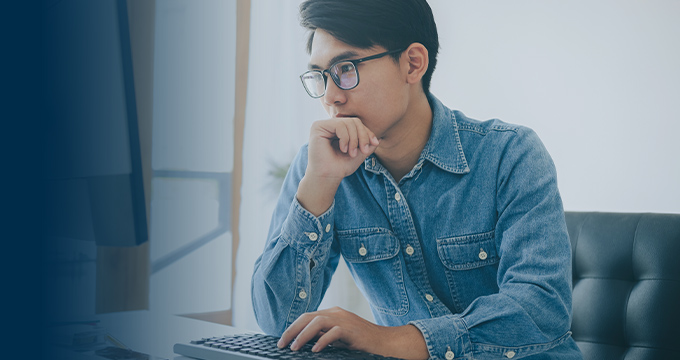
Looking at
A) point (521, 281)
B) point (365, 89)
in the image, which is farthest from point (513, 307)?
point (365, 89)

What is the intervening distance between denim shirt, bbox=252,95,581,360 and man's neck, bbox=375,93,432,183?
36 mm

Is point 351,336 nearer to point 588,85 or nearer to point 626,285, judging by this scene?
point 626,285

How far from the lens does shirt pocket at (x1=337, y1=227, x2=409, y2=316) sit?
1.09 m

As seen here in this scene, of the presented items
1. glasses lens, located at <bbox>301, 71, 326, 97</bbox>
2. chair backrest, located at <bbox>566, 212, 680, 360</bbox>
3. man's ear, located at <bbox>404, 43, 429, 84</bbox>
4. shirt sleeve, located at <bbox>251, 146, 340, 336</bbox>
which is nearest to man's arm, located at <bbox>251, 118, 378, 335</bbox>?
shirt sleeve, located at <bbox>251, 146, 340, 336</bbox>

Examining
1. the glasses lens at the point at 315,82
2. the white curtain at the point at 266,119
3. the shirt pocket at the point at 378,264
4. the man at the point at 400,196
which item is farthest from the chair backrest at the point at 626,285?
the white curtain at the point at 266,119

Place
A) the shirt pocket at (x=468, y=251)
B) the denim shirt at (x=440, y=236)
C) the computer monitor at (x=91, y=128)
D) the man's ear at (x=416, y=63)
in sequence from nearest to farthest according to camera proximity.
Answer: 1. the computer monitor at (x=91, y=128)
2. the denim shirt at (x=440, y=236)
3. the shirt pocket at (x=468, y=251)
4. the man's ear at (x=416, y=63)

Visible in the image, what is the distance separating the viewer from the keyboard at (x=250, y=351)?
669 millimetres

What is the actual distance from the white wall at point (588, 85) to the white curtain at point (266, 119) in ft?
2.58

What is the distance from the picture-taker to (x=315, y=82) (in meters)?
1.09

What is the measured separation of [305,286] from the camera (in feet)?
3.34

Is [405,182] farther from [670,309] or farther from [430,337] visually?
[670,309]

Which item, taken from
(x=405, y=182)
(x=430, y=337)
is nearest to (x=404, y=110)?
(x=405, y=182)

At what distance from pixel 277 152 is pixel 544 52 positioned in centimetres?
130

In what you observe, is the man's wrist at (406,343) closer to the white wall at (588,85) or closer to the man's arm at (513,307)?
the man's arm at (513,307)
